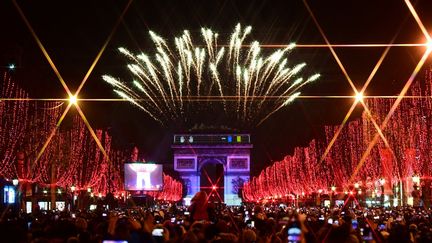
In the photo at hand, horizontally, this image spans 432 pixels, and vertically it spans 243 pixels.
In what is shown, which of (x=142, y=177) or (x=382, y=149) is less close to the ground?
(x=382, y=149)

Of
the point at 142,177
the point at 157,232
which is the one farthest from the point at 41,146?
the point at 157,232

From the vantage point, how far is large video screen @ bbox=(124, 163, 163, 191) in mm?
41125

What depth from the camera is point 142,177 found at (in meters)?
42.1

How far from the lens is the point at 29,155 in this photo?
53.5 m

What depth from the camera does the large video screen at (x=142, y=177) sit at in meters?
41.1

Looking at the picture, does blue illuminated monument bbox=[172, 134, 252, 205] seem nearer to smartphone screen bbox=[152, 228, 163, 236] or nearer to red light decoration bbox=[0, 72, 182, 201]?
red light decoration bbox=[0, 72, 182, 201]

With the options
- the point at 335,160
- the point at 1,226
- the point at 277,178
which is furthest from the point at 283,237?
the point at 277,178

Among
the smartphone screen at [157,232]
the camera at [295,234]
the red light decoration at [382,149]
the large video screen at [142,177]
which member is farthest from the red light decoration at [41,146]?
the camera at [295,234]

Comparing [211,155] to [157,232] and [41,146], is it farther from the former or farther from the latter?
[157,232]

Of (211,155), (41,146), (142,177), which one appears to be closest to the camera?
(142,177)

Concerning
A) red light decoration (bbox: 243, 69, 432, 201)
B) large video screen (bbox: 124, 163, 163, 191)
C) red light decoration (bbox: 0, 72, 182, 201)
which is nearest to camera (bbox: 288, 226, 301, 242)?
red light decoration (bbox: 243, 69, 432, 201)

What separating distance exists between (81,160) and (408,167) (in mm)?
29053

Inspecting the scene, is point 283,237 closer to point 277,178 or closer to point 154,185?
point 154,185

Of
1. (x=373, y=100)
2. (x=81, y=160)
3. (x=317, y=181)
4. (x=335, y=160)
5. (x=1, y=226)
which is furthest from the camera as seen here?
(x=317, y=181)
